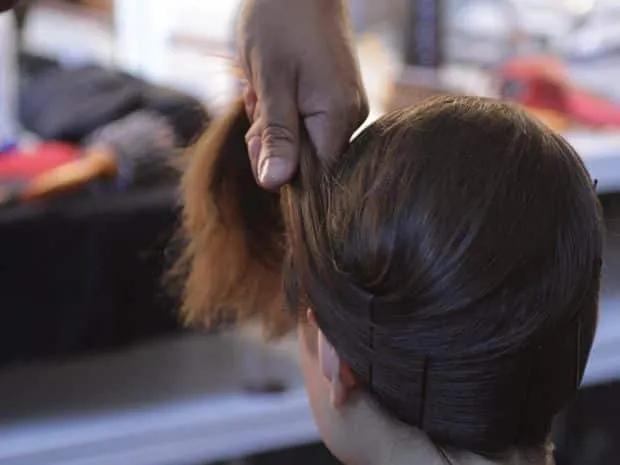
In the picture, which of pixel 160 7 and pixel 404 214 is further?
pixel 160 7

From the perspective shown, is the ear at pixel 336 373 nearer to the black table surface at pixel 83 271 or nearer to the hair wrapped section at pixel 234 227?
the hair wrapped section at pixel 234 227

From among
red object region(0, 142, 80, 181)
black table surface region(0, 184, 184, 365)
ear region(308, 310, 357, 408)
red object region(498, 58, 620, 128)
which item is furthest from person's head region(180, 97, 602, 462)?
red object region(498, 58, 620, 128)

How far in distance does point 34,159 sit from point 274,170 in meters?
0.73

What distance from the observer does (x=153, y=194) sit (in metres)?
1.36

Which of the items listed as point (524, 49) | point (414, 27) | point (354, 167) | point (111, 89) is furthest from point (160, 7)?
point (354, 167)

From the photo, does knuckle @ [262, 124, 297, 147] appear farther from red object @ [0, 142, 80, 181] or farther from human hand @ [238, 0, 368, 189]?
red object @ [0, 142, 80, 181]

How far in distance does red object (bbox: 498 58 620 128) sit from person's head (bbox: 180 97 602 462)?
1002mm

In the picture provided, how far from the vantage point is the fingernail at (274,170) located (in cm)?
75

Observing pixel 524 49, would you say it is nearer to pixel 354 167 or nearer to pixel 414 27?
pixel 414 27

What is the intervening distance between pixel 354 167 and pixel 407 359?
12 cm

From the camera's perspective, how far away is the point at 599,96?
1815mm

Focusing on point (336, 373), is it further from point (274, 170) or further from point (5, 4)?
point (5, 4)

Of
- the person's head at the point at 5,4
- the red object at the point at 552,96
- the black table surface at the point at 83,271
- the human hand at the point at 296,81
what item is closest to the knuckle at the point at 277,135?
the human hand at the point at 296,81

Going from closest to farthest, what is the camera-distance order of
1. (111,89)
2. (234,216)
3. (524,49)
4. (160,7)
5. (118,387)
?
(234,216) → (118,387) → (111,89) → (160,7) → (524,49)
